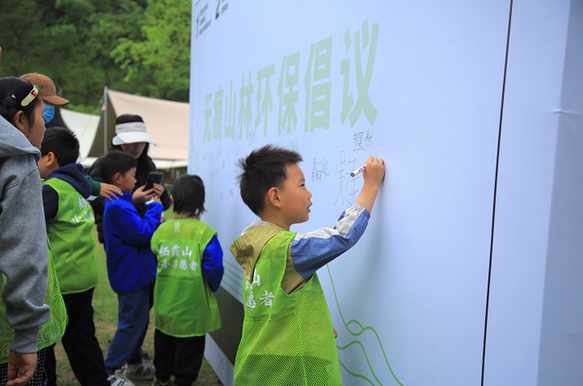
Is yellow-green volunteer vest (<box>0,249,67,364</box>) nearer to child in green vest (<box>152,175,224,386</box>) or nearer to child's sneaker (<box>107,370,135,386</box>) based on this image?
child in green vest (<box>152,175,224,386</box>)

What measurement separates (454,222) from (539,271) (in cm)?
24

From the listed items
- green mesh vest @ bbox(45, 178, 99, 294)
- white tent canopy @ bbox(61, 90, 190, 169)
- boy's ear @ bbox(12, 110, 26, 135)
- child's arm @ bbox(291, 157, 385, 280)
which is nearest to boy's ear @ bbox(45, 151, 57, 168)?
green mesh vest @ bbox(45, 178, 99, 294)

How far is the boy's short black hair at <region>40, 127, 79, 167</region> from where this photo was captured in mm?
2199

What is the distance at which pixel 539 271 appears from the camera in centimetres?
83

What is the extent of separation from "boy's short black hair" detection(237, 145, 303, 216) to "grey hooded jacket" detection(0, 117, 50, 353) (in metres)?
0.61

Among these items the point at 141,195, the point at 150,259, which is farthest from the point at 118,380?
the point at 141,195

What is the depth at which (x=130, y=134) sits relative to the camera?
9.30 ft

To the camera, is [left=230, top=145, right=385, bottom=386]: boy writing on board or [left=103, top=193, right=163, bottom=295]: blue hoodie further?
[left=103, top=193, right=163, bottom=295]: blue hoodie

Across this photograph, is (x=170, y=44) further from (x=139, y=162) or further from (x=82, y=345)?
(x=82, y=345)

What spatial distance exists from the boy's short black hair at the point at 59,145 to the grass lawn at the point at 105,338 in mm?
1440

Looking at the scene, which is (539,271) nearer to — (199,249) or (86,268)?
(199,249)

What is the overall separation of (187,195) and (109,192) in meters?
0.51

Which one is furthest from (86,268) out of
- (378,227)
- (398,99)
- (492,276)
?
(492,276)

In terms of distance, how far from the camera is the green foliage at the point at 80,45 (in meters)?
15.8
